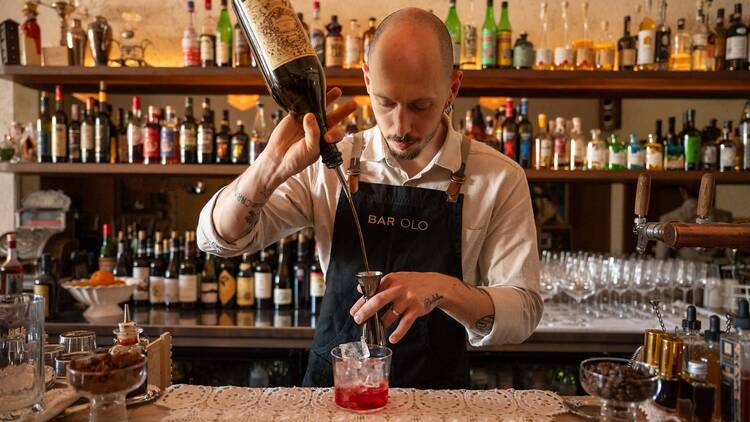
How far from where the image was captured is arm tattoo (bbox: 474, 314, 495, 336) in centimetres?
141

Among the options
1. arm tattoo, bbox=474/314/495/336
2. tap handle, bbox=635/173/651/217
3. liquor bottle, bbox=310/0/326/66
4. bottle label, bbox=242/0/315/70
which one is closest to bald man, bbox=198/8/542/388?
arm tattoo, bbox=474/314/495/336

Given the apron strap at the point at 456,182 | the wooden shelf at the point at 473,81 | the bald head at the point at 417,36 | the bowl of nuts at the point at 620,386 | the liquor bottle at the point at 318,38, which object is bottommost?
the bowl of nuts at the point at 620,386

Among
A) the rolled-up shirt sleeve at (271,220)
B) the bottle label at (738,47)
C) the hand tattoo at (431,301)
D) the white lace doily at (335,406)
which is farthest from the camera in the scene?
the bottle label at (738,47)

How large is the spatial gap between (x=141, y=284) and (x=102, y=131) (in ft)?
2.48

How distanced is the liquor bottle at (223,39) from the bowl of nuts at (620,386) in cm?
250

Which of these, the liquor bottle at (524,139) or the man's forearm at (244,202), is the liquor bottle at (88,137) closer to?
the man's forearm at (244,202)

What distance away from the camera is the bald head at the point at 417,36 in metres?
1.40

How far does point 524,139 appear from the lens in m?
3.12

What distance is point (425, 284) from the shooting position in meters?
1.25

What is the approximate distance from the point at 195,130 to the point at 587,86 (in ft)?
6.35

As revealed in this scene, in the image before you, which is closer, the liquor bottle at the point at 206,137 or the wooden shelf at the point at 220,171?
the wooden shelf at the point at 220,171

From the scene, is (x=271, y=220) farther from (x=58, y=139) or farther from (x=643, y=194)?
(x=58, y=139)

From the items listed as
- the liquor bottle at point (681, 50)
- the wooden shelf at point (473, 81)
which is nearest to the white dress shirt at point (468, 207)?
the wooden shelf at point (473, 81)

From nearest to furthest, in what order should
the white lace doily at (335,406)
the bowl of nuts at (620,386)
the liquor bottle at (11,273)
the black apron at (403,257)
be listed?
the bowl of nuts at (620,386) → the white lace doily at (335,406) → the black apron at (403,257) → the liquor bottle at (11,273)
